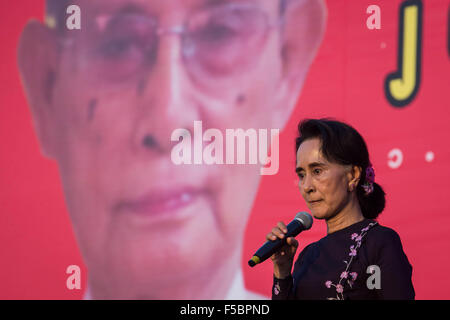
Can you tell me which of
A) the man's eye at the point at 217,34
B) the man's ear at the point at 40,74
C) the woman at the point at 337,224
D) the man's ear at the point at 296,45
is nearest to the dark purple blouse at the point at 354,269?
the woman at the point at 337,224

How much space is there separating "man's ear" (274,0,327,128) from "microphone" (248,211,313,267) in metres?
1.32

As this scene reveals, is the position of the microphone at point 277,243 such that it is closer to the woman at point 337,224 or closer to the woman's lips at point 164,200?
the woman at point 337,224

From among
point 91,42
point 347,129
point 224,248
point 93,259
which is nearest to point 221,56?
point 91,42

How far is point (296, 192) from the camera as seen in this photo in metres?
2.99

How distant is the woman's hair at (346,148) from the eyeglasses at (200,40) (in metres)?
1.29

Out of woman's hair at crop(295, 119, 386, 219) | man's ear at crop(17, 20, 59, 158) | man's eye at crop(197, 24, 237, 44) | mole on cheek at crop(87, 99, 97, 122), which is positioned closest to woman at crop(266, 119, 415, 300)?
woman's hair at crop(295, 119, 386, 219)

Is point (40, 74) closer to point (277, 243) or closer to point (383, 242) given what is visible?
point (277, 243)

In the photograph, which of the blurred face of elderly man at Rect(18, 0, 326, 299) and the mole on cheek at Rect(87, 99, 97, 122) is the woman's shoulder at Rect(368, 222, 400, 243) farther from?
the mole on cheek at Rect(87, 99, 97, 122)

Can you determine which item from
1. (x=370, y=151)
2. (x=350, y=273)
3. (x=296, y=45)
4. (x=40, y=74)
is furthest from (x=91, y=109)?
(x=350, y=273)

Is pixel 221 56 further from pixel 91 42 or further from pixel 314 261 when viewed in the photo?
pixel 314 261

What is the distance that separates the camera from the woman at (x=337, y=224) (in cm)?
157

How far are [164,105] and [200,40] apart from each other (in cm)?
→ 37

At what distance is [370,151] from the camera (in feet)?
9.63

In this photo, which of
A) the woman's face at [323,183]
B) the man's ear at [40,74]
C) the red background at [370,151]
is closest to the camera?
the woman's face at [323,183]
